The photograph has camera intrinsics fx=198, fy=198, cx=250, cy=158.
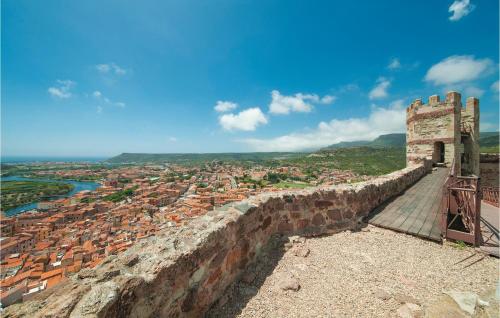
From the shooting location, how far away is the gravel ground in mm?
2318

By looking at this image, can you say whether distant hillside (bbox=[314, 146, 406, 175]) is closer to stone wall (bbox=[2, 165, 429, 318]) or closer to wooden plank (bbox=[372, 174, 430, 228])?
wooden plank (bbox=[372, 174, 430, 228])

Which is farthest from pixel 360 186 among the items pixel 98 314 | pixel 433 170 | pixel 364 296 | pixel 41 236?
pixel 41 236

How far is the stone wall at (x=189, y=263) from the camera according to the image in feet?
→ 4.39

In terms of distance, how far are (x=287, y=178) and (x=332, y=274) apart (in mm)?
53546

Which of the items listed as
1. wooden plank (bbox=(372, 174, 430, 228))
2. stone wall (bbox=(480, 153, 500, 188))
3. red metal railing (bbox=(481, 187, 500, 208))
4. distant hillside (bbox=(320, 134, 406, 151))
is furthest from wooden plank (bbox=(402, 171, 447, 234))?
distant hillside (bbox=(320, 134, 406, 151))

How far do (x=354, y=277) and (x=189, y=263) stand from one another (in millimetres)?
2338

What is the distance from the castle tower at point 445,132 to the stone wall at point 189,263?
11.8 metres

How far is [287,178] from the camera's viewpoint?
182 ft

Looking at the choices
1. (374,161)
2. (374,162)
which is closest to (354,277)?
(374,162)

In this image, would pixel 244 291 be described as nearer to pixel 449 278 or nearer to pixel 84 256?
pixel 449 278

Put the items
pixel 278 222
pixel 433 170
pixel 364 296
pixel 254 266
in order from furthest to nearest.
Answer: pixel 433 170, pixel 278 222, pixel 254 266, pixel 364 296

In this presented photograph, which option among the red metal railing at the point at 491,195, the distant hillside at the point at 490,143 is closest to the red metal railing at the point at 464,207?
the red metal railing at the point at 491,195

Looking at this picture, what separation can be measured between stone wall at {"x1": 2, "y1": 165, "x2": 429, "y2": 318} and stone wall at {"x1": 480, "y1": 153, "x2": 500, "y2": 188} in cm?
1764

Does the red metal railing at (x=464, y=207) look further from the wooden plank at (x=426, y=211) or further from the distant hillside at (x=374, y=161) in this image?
the distant hillside at (x=374, y=161)
